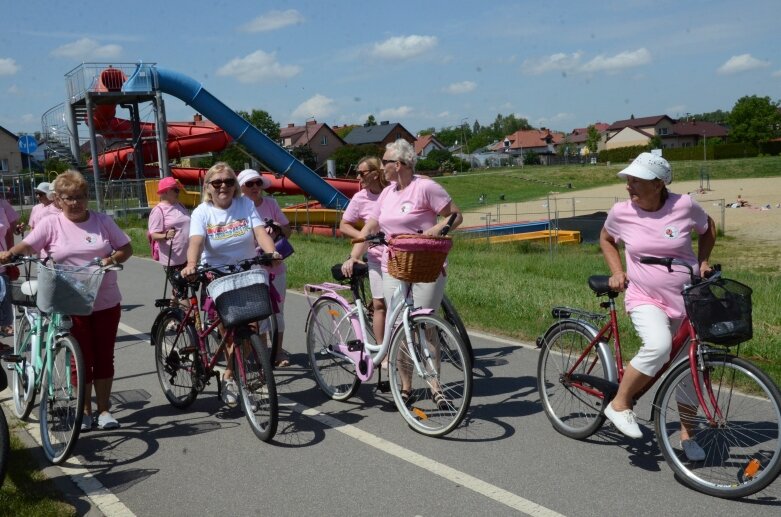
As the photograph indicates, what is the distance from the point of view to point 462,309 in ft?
35.2

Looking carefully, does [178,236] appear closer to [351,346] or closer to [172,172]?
[351,346]

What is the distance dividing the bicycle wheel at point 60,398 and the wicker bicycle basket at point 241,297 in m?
0.95

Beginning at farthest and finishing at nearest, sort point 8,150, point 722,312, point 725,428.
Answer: point 8,150 < point 725,428 < point 722,312

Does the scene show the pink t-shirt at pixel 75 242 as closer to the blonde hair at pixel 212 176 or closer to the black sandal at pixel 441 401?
the blonde hair at pixel 212 176

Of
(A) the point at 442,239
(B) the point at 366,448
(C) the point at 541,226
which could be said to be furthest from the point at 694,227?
(C) the point at 541,226

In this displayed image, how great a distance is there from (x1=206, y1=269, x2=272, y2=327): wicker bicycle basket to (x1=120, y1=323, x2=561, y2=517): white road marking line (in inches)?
42.5

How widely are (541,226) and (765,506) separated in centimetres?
2890

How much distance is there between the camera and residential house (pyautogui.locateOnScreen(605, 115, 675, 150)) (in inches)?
5635

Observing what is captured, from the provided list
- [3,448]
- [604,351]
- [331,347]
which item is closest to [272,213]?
[331,347]

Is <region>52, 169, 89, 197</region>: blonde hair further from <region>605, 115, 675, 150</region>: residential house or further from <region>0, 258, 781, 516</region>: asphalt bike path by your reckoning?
<region>605, 115, 675, 150</region>: residential house

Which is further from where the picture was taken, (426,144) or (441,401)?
(426,144)

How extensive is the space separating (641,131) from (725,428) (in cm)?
14603

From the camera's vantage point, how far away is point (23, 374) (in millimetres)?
6324

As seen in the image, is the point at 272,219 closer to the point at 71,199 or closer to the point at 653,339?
the point at 71,199
